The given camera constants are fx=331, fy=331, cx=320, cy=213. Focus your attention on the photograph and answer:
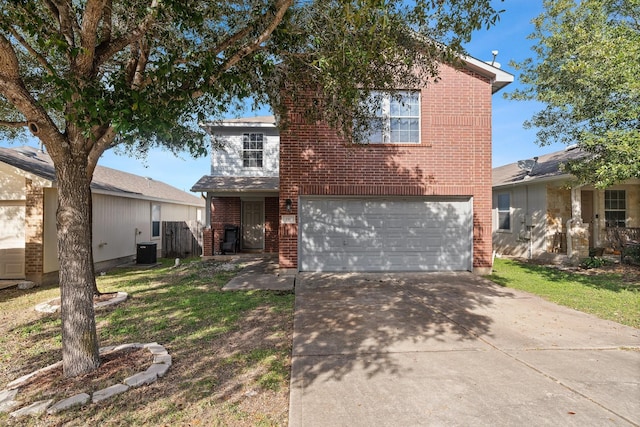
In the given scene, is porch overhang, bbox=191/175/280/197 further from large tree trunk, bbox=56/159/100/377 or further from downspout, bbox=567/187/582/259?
downspout, bbox=567/187/582/259

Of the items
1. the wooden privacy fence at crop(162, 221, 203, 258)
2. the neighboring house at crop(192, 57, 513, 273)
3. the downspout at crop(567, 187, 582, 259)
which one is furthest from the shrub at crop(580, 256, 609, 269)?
the wooden privacy fence at crop(162, 221, 203, 258)

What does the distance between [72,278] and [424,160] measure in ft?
28.0

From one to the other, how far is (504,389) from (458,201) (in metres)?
7.18

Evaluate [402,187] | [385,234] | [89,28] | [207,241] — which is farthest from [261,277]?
[89,28]

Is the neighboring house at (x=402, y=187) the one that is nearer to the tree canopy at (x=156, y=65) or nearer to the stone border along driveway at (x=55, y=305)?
the tree canopy at (x=156, y=65)

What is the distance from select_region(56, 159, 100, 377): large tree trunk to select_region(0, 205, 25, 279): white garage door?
7.76 m

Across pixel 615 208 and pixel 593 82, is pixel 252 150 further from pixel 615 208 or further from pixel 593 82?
pixel 615 208

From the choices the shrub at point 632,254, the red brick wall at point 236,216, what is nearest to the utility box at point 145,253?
the red brick wall at point 236,216

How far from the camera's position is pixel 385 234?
31.9 ft

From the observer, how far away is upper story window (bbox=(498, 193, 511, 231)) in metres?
15.4

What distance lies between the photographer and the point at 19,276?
361 inches

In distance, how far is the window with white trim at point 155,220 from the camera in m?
16.1

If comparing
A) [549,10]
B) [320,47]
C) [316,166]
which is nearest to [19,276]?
[316,166]

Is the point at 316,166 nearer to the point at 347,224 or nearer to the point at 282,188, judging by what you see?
the point at 282,188
